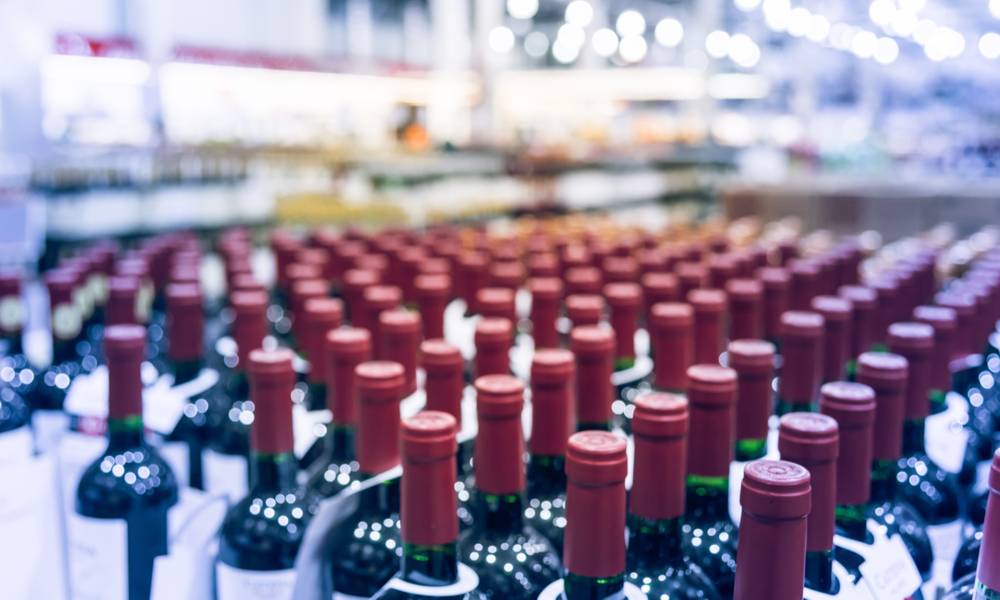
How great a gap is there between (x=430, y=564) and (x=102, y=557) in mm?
364

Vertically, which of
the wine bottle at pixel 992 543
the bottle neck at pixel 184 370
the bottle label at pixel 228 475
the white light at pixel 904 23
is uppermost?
the white light at pixel 904 23

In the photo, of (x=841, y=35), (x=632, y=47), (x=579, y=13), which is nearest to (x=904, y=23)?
(x=841, y=35)

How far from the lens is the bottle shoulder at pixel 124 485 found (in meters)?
0.84

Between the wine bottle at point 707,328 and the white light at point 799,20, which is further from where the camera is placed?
the white light at point 799,20

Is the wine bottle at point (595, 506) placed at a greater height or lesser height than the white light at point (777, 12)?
lesser

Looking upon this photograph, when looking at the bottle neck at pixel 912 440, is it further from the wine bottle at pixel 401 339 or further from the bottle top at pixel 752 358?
the wine bottle at pixel 401 339

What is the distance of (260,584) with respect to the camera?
2.50 feet

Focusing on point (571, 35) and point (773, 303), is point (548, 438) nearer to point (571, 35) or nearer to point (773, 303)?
point (773, 303)

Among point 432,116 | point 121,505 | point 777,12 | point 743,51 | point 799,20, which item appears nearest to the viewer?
point 121,505

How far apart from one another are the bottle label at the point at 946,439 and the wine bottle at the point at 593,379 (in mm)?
373

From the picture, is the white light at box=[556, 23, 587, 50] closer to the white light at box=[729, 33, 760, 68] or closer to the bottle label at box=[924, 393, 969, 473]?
the white light at box=[729, 33, 760, 68]

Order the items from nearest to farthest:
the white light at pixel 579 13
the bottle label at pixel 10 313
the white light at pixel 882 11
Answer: the bottle label at pixel 10 313, the white light at pixel 882 11, the white light at pixel 579 13

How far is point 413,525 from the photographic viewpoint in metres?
0.61

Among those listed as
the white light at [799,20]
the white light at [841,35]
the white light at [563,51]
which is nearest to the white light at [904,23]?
the white light at [841,35]
